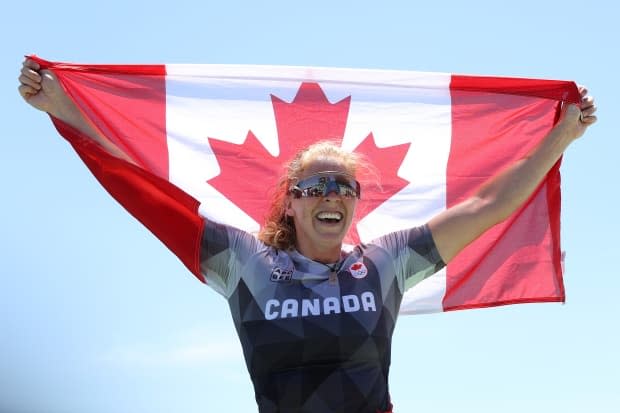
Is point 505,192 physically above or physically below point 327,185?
above

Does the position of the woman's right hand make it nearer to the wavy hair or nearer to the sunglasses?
the wavy hair

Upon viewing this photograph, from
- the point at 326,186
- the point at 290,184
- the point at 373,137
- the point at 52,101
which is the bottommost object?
the point at 326,186

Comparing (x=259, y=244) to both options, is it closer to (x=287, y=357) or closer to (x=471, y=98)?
(x=287, y=357)

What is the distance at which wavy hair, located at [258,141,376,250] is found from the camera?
6.80m

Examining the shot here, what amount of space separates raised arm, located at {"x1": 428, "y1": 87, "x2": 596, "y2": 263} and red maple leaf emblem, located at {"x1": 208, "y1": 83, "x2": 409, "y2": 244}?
1562mm

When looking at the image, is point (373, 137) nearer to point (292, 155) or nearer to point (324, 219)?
point (292, 155)

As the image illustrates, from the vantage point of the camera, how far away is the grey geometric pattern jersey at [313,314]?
6.11m

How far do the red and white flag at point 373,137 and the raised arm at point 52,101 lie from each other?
0.62 meters

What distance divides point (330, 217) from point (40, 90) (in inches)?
101

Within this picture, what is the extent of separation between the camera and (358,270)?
6.53m

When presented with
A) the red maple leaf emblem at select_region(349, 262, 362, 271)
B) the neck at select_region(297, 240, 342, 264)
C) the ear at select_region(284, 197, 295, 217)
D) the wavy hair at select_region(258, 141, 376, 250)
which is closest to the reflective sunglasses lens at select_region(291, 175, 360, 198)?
the wavy hair at select_region(258, 141, 376, 250)

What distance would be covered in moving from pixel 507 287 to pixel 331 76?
2.54 m

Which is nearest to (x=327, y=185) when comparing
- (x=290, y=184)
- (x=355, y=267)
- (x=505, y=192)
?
(x=290, y=184)

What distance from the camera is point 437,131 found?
9.11m
